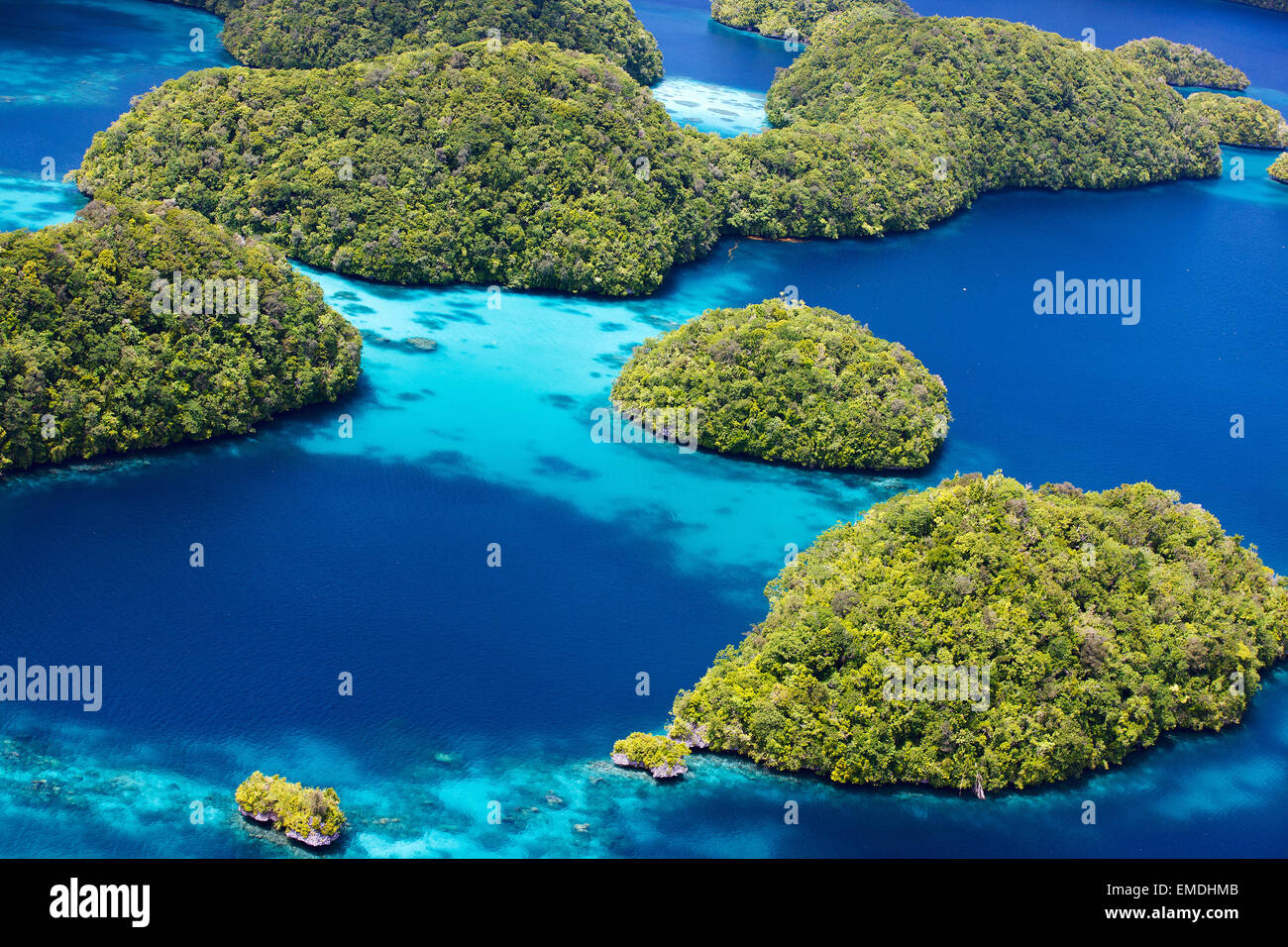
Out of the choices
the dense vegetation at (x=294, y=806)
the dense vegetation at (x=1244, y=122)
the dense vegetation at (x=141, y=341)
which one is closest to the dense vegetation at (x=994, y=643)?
the dense vegetation at (x=294, y=806)

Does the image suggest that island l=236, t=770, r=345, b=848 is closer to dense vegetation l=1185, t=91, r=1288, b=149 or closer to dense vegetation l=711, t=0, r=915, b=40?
dense vegetation l=1185, t=91, r=1288, b=149

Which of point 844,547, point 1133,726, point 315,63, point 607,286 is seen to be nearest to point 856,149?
point 607,286

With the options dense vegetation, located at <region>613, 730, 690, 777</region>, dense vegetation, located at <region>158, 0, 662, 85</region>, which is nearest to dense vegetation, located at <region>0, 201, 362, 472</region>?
dense vegetation, located at <region>613, 730, 690, 777</region>

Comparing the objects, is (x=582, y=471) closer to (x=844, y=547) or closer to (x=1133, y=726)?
(x=844, y=547)

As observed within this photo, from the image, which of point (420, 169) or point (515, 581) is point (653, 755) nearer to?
point (515, 581)

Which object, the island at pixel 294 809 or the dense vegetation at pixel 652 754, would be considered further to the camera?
the dense vegetation at pixel 652 754

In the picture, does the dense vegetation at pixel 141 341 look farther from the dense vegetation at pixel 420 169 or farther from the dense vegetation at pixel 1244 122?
the dense vegetation at pixel 1244 122
